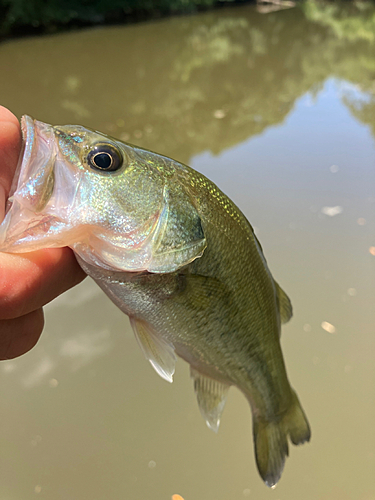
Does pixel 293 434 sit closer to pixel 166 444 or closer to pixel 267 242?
pixel 166 444

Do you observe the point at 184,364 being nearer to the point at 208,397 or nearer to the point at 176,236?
the point at 208,397

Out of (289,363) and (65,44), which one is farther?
(65,44)

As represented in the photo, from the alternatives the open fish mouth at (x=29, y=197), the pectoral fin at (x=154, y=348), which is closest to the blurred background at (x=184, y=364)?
the pectoral fin at (x=154, y=348)

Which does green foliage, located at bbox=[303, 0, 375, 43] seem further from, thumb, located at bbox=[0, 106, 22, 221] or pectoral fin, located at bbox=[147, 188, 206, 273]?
thumb, located at bbox=[0, 106, 22, 221]

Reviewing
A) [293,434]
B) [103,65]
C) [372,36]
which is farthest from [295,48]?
[293,434]

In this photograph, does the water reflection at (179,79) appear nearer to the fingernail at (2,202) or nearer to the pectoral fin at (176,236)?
the pectoral fin at (176,236)

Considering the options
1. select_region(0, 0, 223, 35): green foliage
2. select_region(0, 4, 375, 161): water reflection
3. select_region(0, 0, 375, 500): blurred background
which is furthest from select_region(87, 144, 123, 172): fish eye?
select_region(0, 0, 223, 35): green foliage
